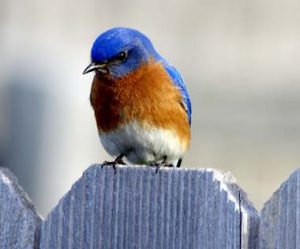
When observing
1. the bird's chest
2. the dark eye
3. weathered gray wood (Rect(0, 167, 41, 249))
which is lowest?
→ weathered gray wood (Rect(0, 167, 41, 249))

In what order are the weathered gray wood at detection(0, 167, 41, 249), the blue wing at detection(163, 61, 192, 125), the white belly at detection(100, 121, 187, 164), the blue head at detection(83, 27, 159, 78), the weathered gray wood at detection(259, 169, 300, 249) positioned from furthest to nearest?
the blue wing at detection(163, 61, 192, 125), the white belly at detection(100, 121, 187, 164), the blue head at detection(83, 27, 159, 78), the weathered gray wood at detection(0, 167, 41, 249), the weathered gray wood at detection(259, 169, 300, 249)

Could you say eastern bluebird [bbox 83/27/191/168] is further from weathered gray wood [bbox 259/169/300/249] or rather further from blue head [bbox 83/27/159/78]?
weathered gray wood [bbox 259/169/300/249]

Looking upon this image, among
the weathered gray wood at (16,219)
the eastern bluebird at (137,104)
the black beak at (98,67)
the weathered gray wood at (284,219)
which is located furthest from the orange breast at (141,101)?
the weathered gray wood at (284,219)

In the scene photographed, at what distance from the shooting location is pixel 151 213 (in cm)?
317

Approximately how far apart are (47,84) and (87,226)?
400cm

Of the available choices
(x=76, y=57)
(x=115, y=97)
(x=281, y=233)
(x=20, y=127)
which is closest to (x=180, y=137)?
(x=115, y=97)

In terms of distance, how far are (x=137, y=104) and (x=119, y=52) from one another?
0.79ft

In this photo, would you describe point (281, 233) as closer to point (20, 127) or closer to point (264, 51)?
point (20, 127)

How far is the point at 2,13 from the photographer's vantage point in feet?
32.3

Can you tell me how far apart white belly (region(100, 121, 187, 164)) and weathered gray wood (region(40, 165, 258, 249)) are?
1.89 metres

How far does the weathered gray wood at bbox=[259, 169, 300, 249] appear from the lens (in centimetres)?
301

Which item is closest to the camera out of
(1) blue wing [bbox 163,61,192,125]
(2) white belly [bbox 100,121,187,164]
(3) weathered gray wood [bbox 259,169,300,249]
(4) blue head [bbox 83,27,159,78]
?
(3) weathered gray wood [bbox 259,169,300,249]

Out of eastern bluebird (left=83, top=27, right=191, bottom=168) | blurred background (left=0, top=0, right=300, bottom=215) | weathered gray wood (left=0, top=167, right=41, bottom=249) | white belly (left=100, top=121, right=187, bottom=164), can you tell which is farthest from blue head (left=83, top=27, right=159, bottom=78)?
blurred background (left=0, top=0, right=300, bottom=215)

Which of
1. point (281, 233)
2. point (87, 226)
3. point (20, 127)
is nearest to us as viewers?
point (281, 233)
